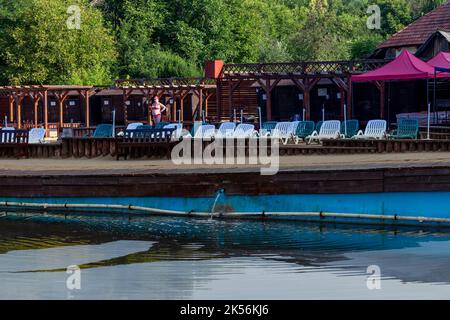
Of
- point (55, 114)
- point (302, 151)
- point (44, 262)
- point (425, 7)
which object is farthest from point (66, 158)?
point (425, 7)

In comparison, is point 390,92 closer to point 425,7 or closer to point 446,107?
point 446,107

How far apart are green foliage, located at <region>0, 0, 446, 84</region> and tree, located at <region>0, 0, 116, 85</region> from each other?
0.21 ft

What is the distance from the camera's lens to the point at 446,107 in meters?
39.1

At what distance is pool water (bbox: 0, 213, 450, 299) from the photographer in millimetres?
14883

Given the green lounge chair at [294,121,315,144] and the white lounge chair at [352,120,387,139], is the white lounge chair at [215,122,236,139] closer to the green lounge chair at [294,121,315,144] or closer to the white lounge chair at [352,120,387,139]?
the green lounge chair at [294,121,315,144]

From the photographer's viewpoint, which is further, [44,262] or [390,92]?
[390,92]

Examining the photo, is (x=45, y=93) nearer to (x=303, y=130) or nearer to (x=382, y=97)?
(x=382, y=97)

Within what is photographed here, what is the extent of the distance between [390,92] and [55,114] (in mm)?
23072

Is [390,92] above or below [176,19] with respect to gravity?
below

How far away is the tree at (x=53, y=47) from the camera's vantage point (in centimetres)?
6406

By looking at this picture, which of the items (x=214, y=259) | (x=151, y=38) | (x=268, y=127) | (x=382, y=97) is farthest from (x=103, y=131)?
(x=151, y=38)

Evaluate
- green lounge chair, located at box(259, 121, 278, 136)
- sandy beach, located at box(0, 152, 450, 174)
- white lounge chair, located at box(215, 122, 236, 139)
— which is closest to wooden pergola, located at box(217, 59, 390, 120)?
green lounge chair, located at box(259, 121, 278, 136)

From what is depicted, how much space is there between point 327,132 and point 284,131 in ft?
4.76
